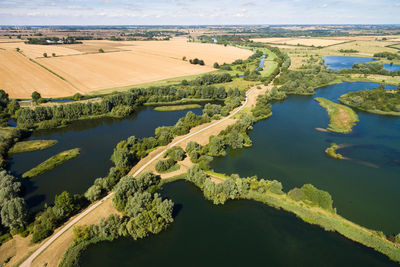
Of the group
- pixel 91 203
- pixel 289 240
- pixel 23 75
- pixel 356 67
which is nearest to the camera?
pixel 289 240

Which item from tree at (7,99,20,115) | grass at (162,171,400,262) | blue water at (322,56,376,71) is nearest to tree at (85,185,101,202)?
grass at (162,171,400,262)

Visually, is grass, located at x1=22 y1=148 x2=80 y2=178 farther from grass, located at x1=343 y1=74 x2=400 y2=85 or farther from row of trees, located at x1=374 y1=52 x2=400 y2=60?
row of trees, located at x1=374 y1=52 x2=400 y2=60

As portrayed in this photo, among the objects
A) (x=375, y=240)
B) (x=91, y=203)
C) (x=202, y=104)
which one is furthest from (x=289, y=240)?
(x=202, y=104)

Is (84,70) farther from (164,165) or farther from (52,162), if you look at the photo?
(164,165)

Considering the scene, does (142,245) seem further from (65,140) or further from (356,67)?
(356,67)

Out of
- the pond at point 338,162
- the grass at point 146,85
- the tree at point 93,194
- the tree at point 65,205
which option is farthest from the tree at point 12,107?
the pond at point 338,162
